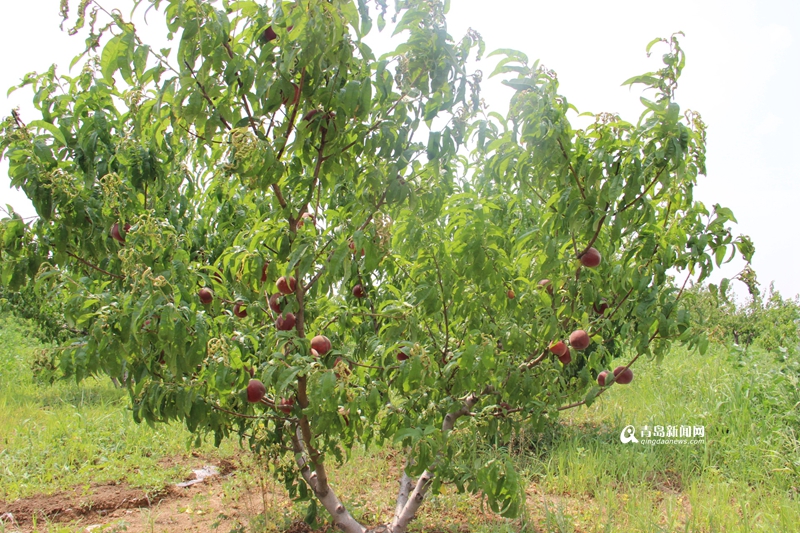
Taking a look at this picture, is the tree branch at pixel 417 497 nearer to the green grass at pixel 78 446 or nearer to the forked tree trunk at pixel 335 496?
the forked tree trunk at pixel 335 496

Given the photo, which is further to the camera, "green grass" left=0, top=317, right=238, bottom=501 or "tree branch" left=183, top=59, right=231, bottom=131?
"green grass" left=0, top=317, right=238, bottom=501

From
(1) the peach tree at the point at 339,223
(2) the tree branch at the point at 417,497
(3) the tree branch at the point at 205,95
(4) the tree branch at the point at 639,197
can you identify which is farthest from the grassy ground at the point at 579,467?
(3) the tree branch at the point at 205,95

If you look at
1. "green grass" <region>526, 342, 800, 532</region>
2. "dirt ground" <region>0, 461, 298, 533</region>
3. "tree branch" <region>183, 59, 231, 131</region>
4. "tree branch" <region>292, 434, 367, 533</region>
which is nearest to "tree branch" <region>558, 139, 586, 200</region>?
"tree branch" <region>183, 59, 231, 131</region>

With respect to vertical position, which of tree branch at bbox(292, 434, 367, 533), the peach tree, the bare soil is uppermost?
the peach tree

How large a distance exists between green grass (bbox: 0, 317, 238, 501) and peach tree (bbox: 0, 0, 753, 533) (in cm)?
225

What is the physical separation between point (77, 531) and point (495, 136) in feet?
11.1

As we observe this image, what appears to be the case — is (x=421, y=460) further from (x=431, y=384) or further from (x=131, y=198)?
(x=131, y=198)

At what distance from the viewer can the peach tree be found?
187 centimetres

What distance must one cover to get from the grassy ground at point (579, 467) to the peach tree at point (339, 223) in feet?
4.09

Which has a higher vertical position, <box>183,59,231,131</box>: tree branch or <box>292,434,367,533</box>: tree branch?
<box>183,59,231,131</box>: tree branch

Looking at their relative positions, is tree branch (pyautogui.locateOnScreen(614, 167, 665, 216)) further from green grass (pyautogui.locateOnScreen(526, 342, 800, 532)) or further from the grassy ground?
green grass (pyautogui.locateOnScreen(526, 342, 800, 532))

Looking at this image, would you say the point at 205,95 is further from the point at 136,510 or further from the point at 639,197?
the point at 136,510

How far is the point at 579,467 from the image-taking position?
173 inches

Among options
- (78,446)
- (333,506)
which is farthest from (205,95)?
(78,446)
